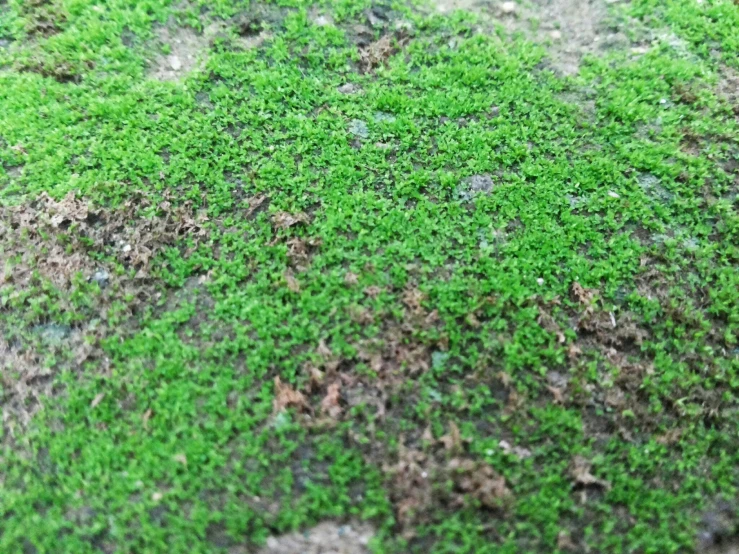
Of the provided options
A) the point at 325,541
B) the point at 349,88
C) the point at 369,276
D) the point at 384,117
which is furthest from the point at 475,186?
the point at 325,541

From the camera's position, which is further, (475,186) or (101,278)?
(475,186)

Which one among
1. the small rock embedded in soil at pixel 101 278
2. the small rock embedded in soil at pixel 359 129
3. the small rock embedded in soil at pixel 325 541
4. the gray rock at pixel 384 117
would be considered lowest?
the small rock embedded in soil at pixel 325 541

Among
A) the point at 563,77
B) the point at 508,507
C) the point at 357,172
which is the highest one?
the point at 563,77

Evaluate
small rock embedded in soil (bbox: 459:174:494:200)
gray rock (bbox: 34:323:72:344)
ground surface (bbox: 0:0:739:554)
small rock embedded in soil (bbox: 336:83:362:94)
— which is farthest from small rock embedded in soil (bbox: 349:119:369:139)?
gray rock (bbox: 34:323:72:344)

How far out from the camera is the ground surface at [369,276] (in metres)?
2.64

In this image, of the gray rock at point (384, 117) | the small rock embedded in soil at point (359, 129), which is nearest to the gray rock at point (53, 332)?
the small rock embedded in soil at point (359, 129)

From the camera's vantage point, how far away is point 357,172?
356 cm

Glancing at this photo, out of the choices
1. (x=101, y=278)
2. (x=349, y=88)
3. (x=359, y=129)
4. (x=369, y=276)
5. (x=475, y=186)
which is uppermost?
(x=349, y=88)

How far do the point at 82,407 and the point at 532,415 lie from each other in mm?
2167

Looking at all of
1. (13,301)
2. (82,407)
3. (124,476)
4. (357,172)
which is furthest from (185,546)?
(357,172)

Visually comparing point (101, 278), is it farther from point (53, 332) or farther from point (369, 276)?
point (369, 276)

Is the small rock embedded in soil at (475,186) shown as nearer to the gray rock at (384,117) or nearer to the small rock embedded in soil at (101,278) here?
the gray rock at (384,117)

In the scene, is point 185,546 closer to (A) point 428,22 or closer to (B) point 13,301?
(B) point 13,301

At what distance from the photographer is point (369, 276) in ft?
10.4
